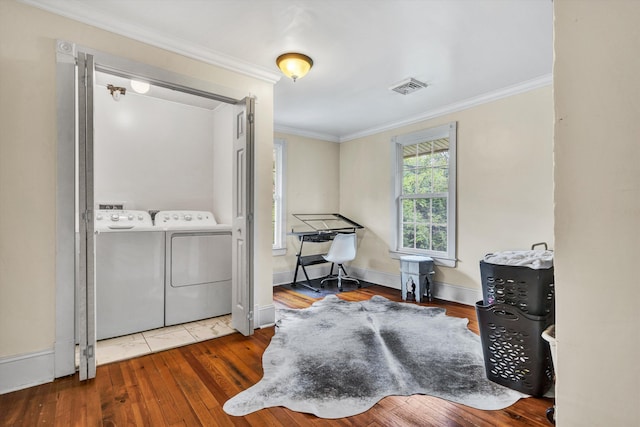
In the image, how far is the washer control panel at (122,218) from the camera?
→ 326cm

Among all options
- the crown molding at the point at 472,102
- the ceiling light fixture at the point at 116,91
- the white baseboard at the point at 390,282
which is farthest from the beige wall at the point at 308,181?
the ceiling light fixture at the point at 116,91

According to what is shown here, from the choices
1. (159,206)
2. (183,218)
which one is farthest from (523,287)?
(159,206)

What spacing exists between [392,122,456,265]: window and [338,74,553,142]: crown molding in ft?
0.61

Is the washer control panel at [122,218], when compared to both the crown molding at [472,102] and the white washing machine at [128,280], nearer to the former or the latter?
the white washing machine at [128,280]

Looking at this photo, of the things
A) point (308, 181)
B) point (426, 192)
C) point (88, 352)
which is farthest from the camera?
point (308, 181)

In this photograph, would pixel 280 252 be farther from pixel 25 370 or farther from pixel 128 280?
pixel 25 370

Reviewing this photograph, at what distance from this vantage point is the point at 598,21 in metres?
0.74

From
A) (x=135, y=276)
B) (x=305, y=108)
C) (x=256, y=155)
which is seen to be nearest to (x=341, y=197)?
(x=305, y=108)

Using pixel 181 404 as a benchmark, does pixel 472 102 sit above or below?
above

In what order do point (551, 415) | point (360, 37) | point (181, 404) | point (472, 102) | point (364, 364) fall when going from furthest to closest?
1. point (472, 102)
2. point (360, 37)
3. point (364, 364)
4. point (181, 404)
5. point (551, 415)

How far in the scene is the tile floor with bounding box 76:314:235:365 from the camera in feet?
7.93

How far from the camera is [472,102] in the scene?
3760mm

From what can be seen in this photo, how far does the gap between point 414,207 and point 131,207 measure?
12.1 feet

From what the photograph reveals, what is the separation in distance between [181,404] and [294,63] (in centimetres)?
258
